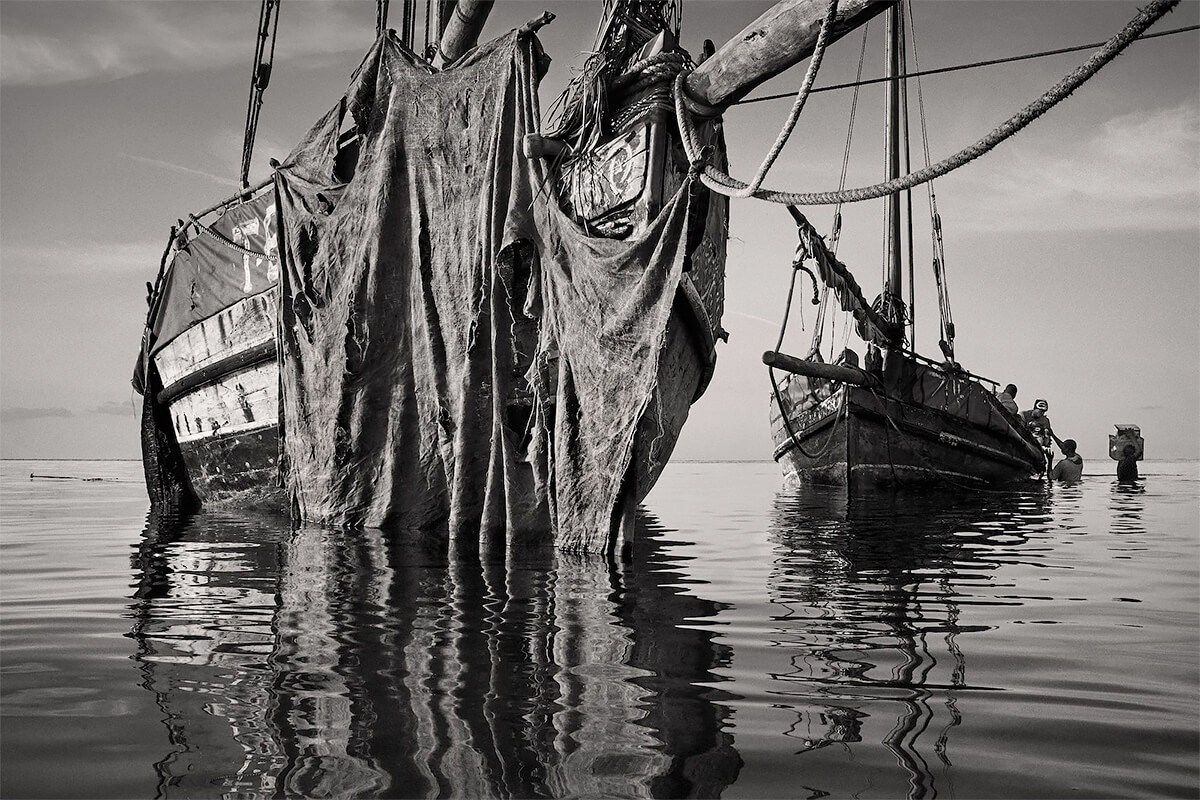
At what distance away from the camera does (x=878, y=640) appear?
10.2ft

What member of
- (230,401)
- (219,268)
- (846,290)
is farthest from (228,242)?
(846,290)

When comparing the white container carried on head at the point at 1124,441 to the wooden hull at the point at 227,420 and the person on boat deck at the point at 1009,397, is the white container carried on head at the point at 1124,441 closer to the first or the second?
the person on boat deck at the point at 1009,397

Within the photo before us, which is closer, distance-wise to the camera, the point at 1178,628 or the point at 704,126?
the point at 1178,628

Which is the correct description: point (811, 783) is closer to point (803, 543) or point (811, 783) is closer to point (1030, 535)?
point (803, 543)

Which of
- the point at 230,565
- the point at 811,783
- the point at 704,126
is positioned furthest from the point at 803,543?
the point at 811,783

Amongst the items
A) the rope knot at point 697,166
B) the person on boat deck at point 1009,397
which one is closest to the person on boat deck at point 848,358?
the person on boat deck at point 1009,397

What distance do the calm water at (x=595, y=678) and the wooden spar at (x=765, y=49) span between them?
291 cm

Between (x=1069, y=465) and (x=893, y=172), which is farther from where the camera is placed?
(x=1069, y=465)

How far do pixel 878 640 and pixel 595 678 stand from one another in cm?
117

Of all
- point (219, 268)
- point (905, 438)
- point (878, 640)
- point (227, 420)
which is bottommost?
point (878, 640)

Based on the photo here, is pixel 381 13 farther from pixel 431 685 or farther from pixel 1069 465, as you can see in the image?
pixel 1069 465

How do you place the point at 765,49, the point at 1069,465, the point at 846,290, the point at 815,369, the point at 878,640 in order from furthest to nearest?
the point at 1069,465, the point at 815,369, the point at 846,290, the point at 765,49, the point at 878,640

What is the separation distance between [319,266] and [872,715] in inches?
263

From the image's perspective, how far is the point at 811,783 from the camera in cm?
180
